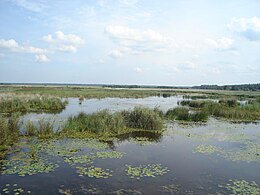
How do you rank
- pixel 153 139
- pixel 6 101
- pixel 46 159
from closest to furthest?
pixel 46 159 → pixel 153 139 → pixel 6 101

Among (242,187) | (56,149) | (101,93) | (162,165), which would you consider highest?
(101,93)

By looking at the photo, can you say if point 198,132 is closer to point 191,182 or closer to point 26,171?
point 191,182

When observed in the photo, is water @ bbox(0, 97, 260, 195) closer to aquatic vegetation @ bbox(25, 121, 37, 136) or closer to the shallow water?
the shallow water

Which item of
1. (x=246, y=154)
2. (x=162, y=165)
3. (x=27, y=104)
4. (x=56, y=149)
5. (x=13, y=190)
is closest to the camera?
(x=13, y=190)

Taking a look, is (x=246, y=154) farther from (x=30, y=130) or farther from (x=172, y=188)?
(x=30, y=130)

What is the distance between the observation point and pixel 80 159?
11.3m

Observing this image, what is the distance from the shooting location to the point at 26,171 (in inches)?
379

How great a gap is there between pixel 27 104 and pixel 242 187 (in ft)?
76.7

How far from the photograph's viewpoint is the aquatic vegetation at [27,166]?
31.3 ft

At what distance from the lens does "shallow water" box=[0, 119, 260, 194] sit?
28.4ft

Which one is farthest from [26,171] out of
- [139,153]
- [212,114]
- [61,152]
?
[212,114]

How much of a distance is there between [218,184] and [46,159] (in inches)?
264

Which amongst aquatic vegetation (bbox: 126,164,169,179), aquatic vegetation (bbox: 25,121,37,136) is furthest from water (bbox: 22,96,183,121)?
aquatic vegetation (bbox: 126,164,169,179)

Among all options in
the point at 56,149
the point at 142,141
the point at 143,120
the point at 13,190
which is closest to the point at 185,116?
the point at 143,120
